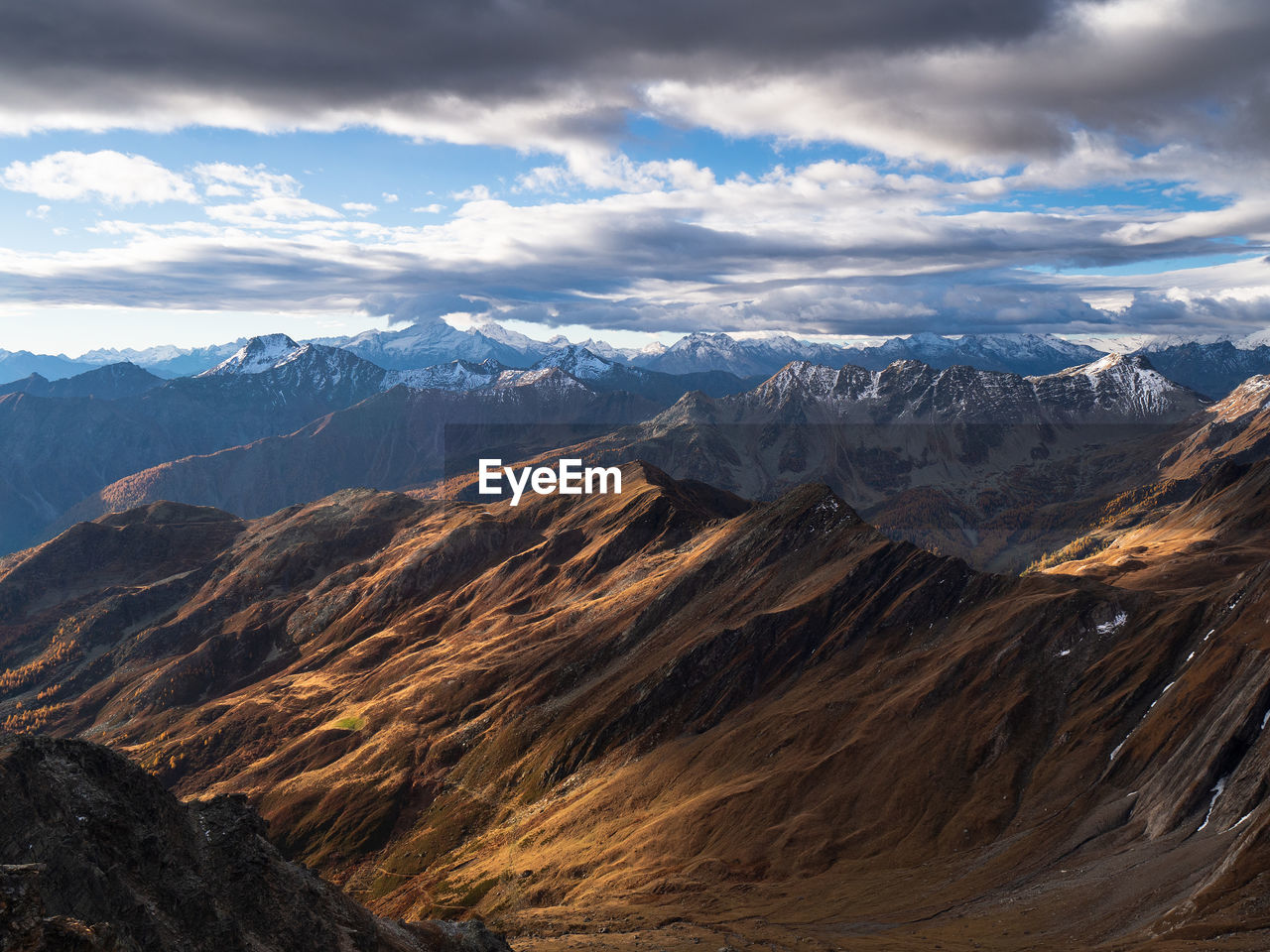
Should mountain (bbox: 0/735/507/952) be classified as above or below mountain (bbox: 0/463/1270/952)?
above

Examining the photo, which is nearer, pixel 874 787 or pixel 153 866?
pixel 153 866

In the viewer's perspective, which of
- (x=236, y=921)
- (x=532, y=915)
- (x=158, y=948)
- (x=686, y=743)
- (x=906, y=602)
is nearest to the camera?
(x=158, y=948)

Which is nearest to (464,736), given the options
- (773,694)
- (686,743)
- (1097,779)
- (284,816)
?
(284,816)

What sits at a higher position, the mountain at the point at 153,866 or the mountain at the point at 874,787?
the mountain at the point at 153,866

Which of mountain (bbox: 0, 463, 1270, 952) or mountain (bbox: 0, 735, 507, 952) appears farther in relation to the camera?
mountain (bbox: 0, 463, 1270, 952)

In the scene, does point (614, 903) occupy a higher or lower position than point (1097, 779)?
lower

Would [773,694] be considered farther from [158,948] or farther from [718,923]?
[158,948]

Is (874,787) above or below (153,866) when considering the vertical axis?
below

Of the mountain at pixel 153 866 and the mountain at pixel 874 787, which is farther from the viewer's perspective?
the mountain at pixel 874 787
